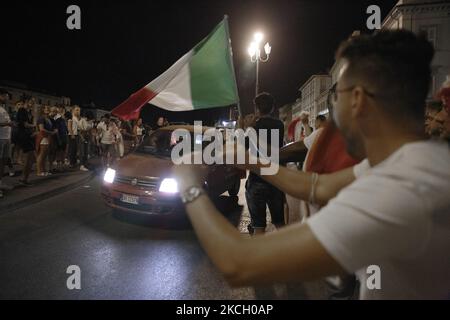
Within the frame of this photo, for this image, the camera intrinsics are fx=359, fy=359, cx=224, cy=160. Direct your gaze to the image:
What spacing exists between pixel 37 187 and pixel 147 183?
4313 mm

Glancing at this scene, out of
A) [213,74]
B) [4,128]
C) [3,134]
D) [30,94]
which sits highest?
[30,94]

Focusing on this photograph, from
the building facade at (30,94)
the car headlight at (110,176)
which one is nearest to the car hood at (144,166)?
the car headlight at (110,176)

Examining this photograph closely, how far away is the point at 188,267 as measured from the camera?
457cm

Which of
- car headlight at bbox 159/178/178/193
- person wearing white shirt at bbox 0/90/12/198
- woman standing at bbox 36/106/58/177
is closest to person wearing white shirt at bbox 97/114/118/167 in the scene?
woman standing at bbox 36/106/58/177

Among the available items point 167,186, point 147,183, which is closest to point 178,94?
point 167,186

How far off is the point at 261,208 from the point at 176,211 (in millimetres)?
1906

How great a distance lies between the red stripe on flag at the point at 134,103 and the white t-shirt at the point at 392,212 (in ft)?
11.6

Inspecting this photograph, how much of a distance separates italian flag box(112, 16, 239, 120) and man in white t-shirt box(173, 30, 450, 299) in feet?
9.65

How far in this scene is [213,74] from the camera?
4207 millimetres

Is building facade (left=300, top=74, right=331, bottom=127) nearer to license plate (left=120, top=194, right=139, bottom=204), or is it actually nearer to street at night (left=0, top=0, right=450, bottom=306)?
street at night (left=0, top=0, right=450, bottom=306)

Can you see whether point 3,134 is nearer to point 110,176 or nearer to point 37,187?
point 37,187

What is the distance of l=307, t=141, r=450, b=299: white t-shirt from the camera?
97 centimetres
